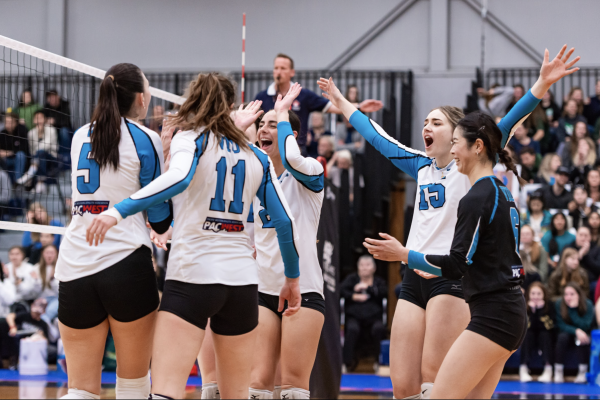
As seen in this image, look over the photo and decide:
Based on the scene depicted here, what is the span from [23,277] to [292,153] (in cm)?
702

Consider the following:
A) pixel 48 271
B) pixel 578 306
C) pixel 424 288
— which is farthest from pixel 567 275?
pixel 48 271

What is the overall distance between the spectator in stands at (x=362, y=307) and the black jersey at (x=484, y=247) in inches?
237

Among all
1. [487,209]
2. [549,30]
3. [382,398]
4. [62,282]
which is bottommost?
[382,398]

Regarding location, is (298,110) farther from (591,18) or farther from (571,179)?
(591,18)

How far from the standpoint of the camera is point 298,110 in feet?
26.5

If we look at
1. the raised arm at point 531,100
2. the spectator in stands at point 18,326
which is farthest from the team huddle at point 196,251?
the spectator in stands at point 18,326

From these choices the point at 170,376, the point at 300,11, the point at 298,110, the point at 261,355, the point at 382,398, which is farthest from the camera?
the point at 300,11

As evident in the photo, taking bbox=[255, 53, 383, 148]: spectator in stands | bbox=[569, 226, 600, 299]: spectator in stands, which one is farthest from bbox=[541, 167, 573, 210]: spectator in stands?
bbox=[255, 53, 383, 148]: spectator in stands

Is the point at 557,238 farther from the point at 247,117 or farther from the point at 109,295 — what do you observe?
the point at 109,295

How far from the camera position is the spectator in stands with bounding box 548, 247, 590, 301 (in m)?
9.05

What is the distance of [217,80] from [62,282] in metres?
1.24

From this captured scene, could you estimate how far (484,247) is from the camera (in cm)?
348

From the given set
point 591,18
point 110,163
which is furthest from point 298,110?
point 591,18

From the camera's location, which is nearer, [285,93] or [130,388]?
[130,388]
